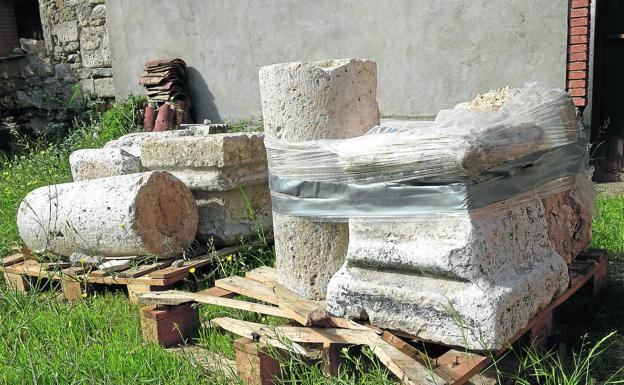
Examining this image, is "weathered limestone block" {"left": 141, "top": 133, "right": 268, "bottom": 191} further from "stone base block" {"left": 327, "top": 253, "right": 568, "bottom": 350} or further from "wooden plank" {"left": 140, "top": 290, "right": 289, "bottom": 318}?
"stone base block" {"left": 327, "top": 253, "right": 568, "bottom": 350}

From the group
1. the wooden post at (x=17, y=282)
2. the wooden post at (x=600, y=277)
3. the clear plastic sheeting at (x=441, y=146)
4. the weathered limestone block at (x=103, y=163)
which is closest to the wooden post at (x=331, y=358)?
the clear plastic sheeting at (x=441, y=146)

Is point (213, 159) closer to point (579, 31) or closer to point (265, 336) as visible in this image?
point (265, 336)

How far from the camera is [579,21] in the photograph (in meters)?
5.77

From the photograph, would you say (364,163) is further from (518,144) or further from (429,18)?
(429,18)

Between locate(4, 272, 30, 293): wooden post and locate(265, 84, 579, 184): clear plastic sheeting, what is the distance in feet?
7.54

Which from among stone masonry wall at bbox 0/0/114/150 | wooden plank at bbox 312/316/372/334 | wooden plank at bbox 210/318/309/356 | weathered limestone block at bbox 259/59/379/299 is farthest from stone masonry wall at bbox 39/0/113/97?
wooden plank at bbox 312/316/372/334

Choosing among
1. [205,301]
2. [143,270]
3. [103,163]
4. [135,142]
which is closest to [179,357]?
[205,301]

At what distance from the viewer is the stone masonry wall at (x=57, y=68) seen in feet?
31.1

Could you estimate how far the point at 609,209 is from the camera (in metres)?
4.92

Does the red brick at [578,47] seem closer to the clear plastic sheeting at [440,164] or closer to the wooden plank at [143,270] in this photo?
the clear plastic sheeting at [440,164]

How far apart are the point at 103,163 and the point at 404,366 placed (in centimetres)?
307

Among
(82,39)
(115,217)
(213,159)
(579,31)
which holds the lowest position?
(115,217)

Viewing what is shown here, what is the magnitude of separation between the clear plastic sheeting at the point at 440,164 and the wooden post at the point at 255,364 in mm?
645

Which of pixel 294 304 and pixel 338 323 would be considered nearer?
pixel 338 323
